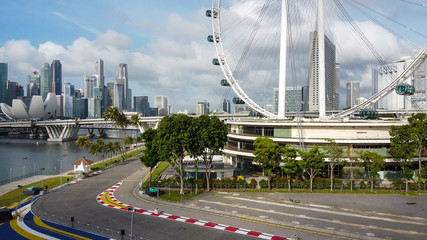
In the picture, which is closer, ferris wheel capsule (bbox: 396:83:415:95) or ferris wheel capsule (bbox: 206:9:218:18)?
ferris wheel capsule (bbox: 396:83:415:95)

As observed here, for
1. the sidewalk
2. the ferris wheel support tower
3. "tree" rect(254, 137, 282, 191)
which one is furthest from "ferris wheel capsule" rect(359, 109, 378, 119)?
the sidewalk

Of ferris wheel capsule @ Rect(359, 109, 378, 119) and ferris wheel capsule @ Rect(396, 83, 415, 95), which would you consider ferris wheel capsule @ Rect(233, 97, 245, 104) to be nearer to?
ferris wheel capsule @ Rect(359, 109, 378, 119)

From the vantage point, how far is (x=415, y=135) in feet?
151

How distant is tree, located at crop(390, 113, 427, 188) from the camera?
45709 mm

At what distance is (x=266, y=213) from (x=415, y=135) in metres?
28.4

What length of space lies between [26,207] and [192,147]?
2195 centimetres

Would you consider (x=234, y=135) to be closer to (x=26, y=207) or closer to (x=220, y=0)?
(x=220, y=0)

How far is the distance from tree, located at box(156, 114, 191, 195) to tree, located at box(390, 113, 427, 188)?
32.6 meters

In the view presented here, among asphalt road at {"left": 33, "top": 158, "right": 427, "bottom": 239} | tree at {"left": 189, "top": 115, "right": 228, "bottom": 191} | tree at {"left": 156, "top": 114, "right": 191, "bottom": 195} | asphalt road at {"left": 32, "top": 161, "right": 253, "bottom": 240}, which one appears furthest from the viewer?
tree at {"left": 189, "top": 115, "right": 228, "bottom": 191}

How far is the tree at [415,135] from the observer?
150 ft

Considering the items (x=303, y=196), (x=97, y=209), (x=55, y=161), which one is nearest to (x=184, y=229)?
(x=97, y=209)

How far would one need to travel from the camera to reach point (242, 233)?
2831 centimetres

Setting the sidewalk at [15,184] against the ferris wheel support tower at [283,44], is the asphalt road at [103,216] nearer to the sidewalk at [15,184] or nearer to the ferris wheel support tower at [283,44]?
the sidewalk at [15,184]

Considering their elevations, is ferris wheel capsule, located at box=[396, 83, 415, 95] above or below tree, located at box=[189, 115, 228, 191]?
above
